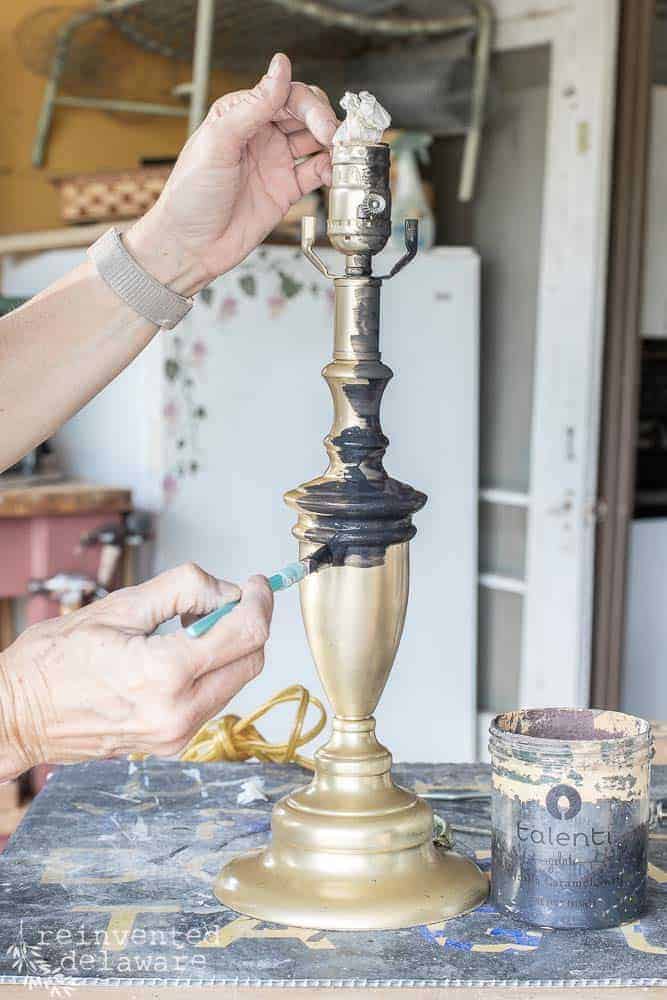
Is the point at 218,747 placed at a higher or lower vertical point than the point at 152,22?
lower

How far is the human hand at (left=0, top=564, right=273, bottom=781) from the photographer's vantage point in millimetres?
767

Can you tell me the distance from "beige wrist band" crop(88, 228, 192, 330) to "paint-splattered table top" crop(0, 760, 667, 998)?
16.9 inches

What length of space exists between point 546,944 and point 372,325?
420 millimetres

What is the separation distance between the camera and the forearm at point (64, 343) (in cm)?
115

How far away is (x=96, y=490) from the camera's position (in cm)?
255

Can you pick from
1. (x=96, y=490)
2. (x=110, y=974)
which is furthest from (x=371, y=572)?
(x=96, y=490)

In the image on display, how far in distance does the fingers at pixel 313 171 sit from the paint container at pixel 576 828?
0.53 meters

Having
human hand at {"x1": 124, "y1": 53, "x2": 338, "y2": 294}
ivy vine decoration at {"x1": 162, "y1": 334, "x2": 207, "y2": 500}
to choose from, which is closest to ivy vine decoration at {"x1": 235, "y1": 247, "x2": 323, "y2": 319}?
ivy vine decoration at {"x1": 162, "y1": 334, "x2": 207, "y2": 500}

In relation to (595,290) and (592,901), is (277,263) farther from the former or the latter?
(592,901)

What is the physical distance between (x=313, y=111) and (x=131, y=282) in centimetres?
23

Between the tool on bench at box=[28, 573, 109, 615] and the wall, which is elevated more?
the wall

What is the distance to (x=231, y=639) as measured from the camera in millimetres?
771

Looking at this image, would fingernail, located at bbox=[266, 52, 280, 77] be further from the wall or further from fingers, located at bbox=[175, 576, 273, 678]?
the wall

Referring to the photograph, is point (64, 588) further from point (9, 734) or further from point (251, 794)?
point (9, 734)
